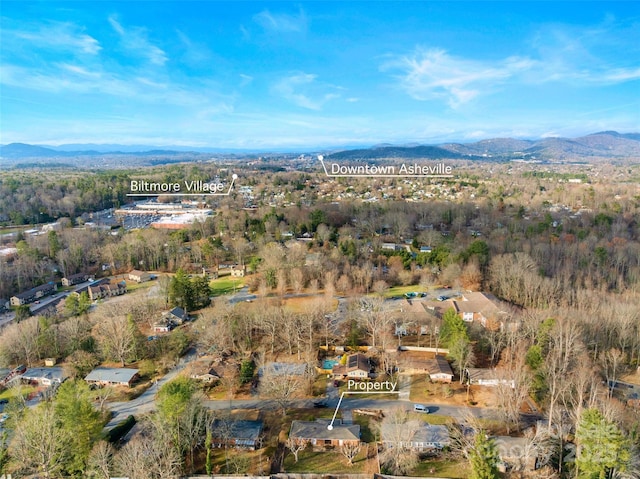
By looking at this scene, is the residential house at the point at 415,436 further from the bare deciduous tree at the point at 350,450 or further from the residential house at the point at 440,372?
the residential house at the point at 440,372

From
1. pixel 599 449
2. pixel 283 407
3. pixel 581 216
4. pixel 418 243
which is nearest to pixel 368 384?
pixel 283 407

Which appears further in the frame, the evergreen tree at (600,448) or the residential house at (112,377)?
the residential house at (112,377)

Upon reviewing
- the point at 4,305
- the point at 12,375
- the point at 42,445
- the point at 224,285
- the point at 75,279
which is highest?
the point at 42,445

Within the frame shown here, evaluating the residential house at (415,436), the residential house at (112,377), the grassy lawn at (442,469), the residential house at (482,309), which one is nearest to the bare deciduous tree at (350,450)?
the residential house at (415,436)

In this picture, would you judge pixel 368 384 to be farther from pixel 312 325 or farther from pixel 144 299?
pixel 144 299

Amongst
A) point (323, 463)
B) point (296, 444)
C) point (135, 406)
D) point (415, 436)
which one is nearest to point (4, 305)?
point (135, 406)

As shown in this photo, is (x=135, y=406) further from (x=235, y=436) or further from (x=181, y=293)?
(x=181, y=293)
